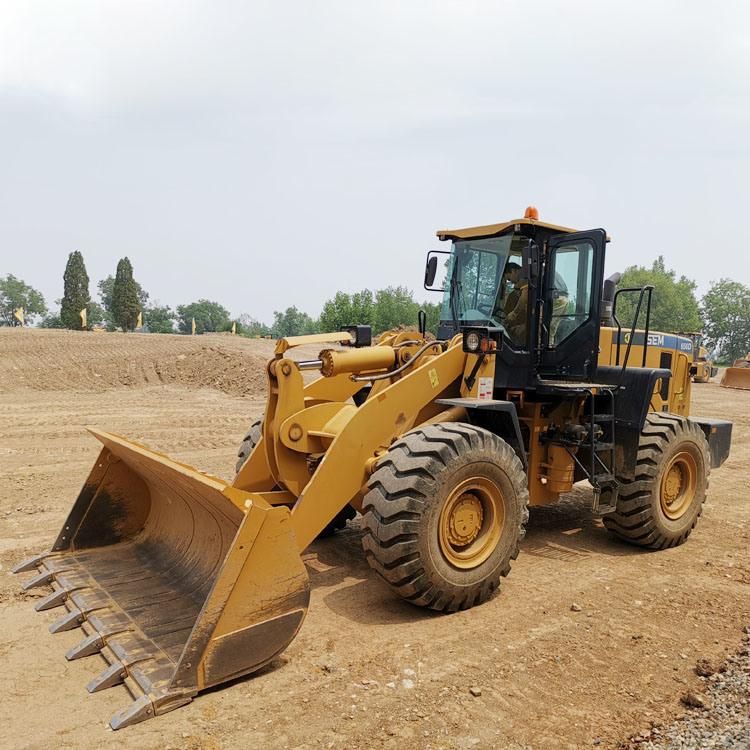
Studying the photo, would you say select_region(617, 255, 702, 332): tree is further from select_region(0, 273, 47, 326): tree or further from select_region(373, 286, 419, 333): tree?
select_region(0, 273, 47, 326): tree

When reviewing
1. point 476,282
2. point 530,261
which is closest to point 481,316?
point 476,282

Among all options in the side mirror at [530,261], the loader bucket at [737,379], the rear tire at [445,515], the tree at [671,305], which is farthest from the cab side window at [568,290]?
the tree at [671,305]

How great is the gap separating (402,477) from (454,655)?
1.07 metres

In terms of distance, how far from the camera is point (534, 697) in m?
3.41

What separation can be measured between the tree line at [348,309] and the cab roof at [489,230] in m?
31.5

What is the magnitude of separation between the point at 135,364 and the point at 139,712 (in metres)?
18.4

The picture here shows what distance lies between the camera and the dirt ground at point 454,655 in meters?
3.07

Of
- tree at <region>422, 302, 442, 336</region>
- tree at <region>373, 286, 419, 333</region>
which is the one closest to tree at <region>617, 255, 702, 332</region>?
tree at <region>373, 286, 419, 333</region>

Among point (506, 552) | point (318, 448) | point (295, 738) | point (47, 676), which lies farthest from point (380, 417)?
point (47, 676)

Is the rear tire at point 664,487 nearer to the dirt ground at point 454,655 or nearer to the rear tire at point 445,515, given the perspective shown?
the dirt ground at point 454,655

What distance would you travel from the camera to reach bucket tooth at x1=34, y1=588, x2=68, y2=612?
4.17 meters

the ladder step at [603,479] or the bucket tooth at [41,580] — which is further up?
the ladder step at [603,479]

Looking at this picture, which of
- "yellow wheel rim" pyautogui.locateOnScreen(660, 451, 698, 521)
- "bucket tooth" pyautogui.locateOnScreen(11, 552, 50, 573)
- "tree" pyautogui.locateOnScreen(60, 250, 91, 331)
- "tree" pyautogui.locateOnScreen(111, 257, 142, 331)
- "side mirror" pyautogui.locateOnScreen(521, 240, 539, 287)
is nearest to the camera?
"bucket tooth" pyautogui.locateOnScreen(11, 552, 50, 573)

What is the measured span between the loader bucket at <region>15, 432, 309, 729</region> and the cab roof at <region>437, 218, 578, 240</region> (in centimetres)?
322
